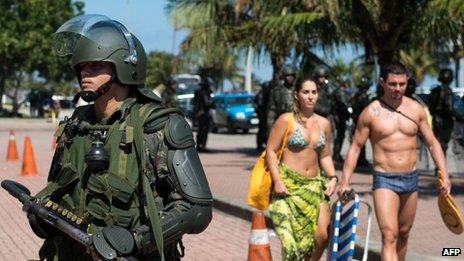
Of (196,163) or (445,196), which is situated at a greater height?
(196,163)

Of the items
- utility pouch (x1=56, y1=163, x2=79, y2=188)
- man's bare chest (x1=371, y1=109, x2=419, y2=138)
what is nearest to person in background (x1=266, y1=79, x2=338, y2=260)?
man's bare chest (x1=371, y1=109, x2=419, y2=138)

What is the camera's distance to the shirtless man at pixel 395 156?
6562mm

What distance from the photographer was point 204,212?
10.2ft

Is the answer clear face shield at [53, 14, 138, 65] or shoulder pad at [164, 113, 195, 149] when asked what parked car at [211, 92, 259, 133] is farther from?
shoulder pad at [164, 113, 195, 149]

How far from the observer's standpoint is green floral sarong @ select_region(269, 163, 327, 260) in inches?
258

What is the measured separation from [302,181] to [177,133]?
360cm

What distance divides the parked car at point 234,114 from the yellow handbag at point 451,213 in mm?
→ 26819

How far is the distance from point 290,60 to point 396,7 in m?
2.90

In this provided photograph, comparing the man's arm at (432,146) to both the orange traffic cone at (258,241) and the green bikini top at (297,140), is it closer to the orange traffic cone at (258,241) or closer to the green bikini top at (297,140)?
the green bikini top at (297,140)

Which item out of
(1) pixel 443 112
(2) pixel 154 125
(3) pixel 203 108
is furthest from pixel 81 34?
(3) pixel 203 108

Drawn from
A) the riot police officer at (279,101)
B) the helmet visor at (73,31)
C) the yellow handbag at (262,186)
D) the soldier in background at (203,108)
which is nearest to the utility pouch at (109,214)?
the helmet visor at (73,31)

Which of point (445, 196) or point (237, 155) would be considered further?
point (237, 155)

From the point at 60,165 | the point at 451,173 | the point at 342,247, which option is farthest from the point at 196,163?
the point at 451,173

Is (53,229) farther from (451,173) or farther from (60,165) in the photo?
(451,173)
